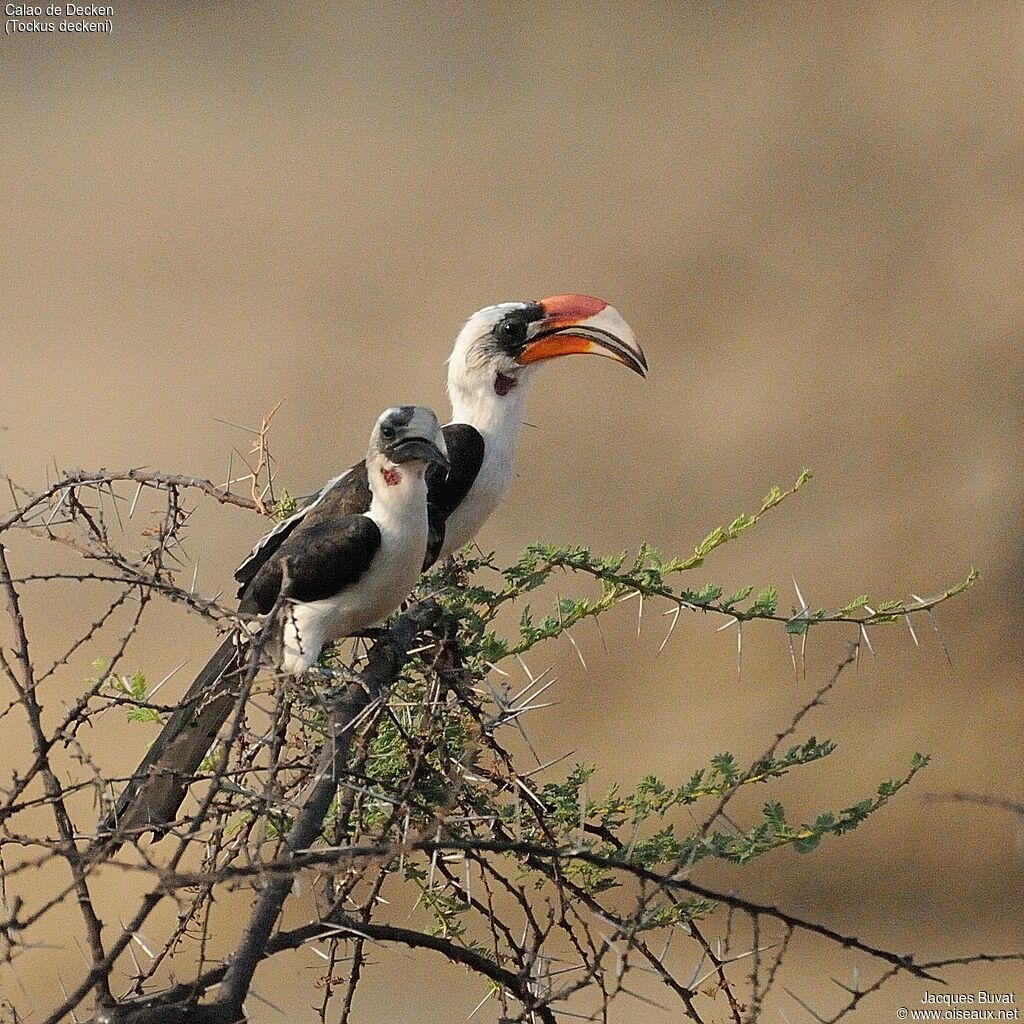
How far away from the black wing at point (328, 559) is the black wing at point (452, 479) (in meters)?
0.25

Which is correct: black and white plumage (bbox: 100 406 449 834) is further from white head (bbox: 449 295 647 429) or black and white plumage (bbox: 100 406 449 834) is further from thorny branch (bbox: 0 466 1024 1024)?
white head (bbox: 449 295 647 429)

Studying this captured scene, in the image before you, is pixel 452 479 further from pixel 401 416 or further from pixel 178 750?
pixel 178 750

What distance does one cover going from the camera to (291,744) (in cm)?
182

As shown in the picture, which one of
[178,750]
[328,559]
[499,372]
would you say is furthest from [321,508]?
[499,372]

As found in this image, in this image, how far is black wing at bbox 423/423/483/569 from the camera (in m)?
2.41

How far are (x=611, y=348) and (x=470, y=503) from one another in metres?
0.42

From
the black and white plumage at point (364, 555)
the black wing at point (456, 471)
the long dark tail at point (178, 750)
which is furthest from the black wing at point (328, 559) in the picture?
the black wing at point (456, 471)

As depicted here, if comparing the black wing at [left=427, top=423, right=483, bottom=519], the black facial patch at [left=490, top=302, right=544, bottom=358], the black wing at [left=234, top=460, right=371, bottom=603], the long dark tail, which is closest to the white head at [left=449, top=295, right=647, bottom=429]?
the black facial patch at [left=490, top=302, right=544, bottom=358]

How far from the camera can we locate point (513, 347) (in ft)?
9.02

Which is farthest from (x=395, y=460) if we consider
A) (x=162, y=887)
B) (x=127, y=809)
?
(x=162, y=887)

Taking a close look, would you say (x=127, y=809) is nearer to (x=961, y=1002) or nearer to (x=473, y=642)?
(x=473, y=642)

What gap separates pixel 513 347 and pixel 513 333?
0.03 metres

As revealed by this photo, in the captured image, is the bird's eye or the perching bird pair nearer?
the perching bird pair

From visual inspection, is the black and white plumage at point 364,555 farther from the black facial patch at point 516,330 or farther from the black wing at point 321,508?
the black facial patch at point 516,330
